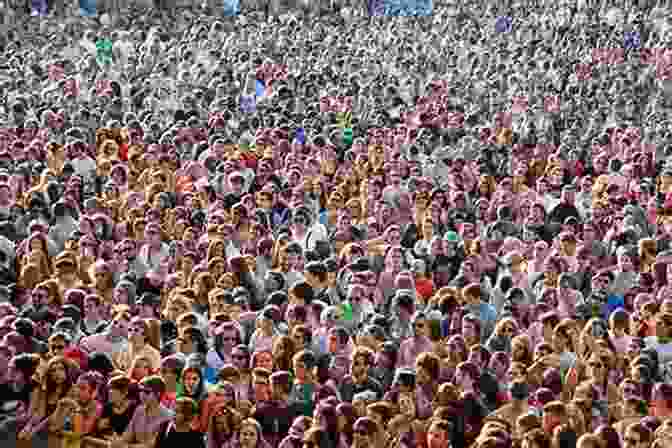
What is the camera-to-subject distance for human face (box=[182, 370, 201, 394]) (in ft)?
38.5

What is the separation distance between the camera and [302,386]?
11.9 meters

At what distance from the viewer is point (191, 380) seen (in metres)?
11.7

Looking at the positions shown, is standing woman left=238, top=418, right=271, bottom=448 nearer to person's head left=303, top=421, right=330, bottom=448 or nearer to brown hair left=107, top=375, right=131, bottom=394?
person's head left=303, top=421, right=330, bottom=448

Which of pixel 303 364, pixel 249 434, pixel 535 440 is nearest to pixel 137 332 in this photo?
pixel 303 364

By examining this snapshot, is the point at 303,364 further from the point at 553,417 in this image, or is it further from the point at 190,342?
the point at 553,417

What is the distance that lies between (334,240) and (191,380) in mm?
3962

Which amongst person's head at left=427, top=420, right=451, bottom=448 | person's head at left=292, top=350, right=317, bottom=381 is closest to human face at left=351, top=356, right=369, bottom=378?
person's head at left=292, top=350, right=317, bottom=381

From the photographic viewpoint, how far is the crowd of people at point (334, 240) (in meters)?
11.6

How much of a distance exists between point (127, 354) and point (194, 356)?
2.53ft

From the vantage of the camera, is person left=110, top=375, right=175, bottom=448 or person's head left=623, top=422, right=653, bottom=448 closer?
person's head left=623, top=422, right=653, bottom=448

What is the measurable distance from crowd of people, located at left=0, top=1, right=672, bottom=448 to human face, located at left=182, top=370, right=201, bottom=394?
0.01 m

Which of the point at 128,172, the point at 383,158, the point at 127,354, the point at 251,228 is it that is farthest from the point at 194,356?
the point at 383,158

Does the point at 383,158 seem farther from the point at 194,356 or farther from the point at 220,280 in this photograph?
the point at 194,356

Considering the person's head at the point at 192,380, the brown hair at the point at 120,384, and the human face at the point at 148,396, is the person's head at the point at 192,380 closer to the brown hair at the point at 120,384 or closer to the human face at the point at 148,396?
the human face at the point at 148,396
